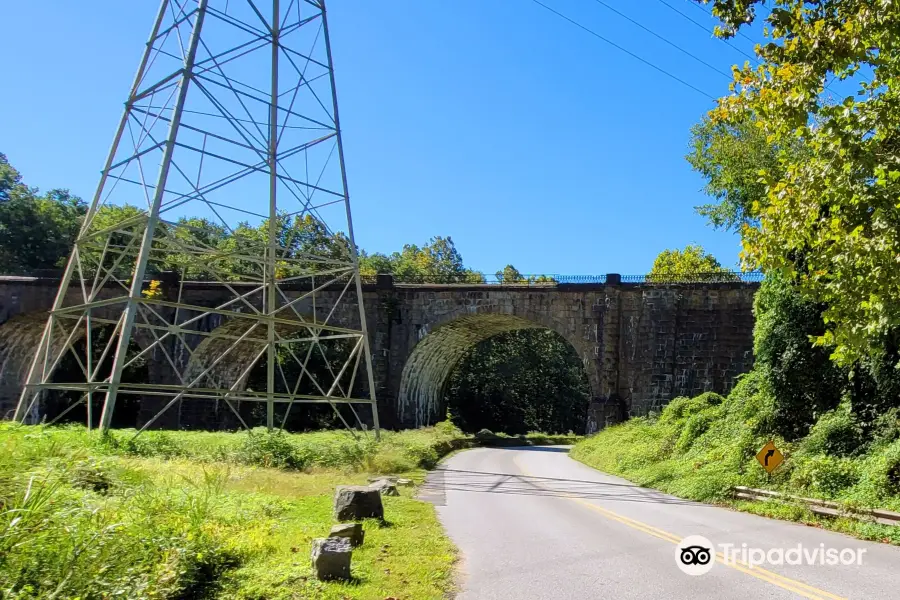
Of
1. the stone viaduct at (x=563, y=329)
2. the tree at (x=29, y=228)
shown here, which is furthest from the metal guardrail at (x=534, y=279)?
the tree at (x=29, y=228)

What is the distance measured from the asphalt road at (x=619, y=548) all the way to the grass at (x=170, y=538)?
0.64m

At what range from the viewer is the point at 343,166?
845 inches

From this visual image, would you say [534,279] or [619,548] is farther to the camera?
[534,279]

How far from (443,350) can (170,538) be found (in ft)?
113

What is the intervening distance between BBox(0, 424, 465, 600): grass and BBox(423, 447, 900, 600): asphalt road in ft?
2.09

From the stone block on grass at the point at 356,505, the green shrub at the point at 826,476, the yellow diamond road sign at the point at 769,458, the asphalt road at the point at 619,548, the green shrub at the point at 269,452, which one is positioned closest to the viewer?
the asphalt road at the point at 619,548

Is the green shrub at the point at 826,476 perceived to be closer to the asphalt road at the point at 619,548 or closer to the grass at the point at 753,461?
the grass at the point at 753,461

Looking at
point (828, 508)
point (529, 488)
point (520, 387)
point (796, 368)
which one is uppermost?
point (520, 387)

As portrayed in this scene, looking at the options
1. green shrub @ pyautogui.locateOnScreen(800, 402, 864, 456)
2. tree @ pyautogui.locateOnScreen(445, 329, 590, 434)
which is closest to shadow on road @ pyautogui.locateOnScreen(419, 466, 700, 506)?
green shrub @ pyautogui.locateOnScreen(800, 402, 864, 456)

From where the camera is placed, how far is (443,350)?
134ft

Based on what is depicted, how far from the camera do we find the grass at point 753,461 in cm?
1234

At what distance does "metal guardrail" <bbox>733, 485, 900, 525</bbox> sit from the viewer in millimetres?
10816

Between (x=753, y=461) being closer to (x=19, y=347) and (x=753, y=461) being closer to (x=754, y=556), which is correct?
(x=754, y=556)

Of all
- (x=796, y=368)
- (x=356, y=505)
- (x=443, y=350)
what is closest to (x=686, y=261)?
(x=443, y=350)
